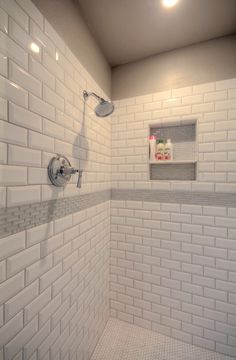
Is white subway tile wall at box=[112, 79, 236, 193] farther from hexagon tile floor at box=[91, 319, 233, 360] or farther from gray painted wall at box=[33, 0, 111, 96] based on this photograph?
hexagon tile floor at box=[91, 319, 233, 360]

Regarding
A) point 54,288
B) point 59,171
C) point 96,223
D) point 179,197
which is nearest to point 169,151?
point 179,197

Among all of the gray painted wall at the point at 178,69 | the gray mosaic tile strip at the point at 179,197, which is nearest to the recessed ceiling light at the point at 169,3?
the gray painted wall at the point at 178,69

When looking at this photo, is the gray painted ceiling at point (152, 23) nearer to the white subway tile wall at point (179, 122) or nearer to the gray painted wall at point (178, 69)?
the gray painted wall at point (178, 69)

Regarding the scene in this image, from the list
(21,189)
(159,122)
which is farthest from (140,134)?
(21,189)

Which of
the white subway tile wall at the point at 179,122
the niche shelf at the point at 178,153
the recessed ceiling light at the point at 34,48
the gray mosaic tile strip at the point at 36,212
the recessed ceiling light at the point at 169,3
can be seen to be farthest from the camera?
the niche shelf at the point at 178,153

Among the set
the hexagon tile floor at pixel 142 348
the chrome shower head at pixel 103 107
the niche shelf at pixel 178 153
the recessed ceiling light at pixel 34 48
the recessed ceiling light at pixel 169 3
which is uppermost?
the recessed ceiling light at pixel 169 3

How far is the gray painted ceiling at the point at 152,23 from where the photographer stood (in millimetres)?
1056

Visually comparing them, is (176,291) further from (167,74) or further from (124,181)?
(167,74)

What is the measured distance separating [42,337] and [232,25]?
2.13 metres

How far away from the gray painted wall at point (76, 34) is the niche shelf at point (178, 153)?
608mm

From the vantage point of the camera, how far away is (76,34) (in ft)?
3.49

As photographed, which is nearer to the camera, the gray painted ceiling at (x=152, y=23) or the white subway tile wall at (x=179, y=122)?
the gray painted ceiling at (x=152, y=23)

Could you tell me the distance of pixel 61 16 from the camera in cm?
91

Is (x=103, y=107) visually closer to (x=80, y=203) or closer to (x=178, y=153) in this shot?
(x=80, y=203)
